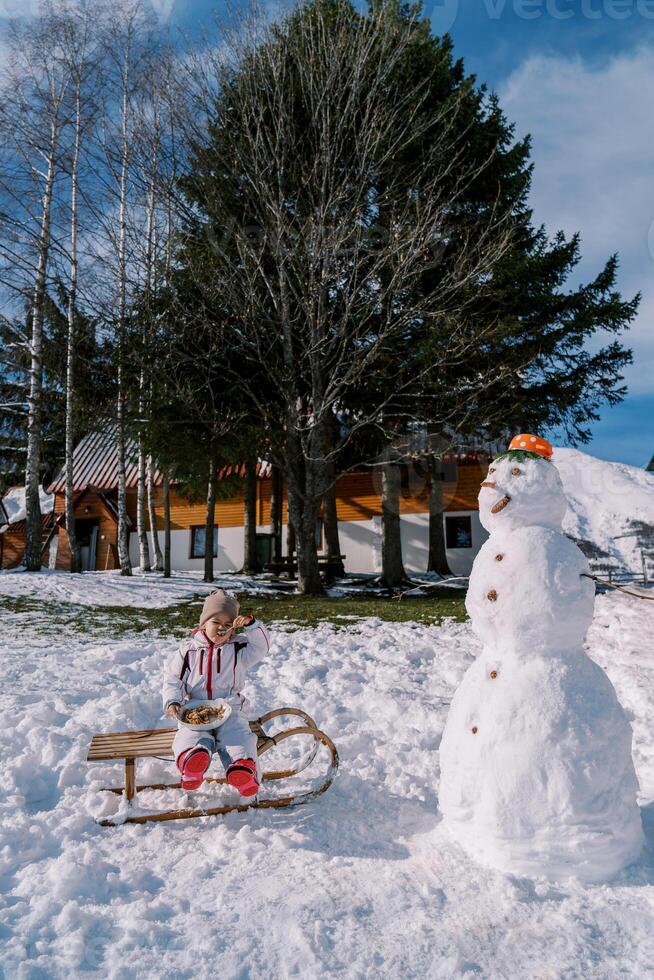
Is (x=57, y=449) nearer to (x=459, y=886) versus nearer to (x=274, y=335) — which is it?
(x=274, y=335)

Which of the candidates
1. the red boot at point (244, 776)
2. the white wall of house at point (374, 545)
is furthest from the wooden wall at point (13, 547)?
the red boot at point (244, 776)

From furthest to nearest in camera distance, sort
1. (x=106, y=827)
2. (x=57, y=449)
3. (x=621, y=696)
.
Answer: (x=57, y=449) < (x=621, y=696) < (x=106, y=827)

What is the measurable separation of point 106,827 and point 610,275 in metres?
16.7

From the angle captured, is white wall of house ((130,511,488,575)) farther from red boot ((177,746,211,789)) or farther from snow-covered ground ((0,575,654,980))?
red boot ((177,746,211,789))

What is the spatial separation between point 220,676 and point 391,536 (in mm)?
12925

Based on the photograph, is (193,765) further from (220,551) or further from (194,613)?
(220,551)

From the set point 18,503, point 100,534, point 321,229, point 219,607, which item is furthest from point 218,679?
point 18,503

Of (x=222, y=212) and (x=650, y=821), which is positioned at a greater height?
(x=222, y=212)

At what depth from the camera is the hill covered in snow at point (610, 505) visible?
95.2ft

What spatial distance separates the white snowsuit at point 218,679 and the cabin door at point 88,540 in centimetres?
2356

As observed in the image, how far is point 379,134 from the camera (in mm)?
12781

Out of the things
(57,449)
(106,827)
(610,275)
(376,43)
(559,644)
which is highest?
(376,43)

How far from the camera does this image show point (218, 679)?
422cm

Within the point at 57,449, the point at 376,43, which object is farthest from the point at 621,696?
the point at 57,449
